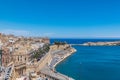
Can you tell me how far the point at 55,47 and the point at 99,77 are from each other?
42793 mm

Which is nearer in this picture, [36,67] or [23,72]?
[23,72]

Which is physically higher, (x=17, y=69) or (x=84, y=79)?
(x=17, y=69)

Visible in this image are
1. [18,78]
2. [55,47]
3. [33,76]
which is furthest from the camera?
[55,47]

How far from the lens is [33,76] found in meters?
24.8

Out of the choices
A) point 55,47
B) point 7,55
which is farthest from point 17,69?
point 55,47

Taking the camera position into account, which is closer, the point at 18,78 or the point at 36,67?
the point at 18,78

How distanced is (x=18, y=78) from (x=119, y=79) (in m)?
15.3

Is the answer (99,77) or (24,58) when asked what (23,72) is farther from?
(99,77)

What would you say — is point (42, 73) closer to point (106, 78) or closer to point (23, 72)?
point (23, 72)

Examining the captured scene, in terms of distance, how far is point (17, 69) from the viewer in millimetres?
23109

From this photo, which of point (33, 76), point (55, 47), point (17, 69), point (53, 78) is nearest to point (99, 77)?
point (53, 78)

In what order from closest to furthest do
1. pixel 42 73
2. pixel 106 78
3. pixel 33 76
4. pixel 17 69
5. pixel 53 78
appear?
pixel 17 69 < pixel 33 76 < pixel 53 78 < pixel 42 73 < pixel 106 78

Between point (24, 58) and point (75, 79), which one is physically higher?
point (24, 58)

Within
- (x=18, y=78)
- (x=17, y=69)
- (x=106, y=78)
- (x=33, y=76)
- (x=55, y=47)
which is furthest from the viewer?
(x=55, y=47)
